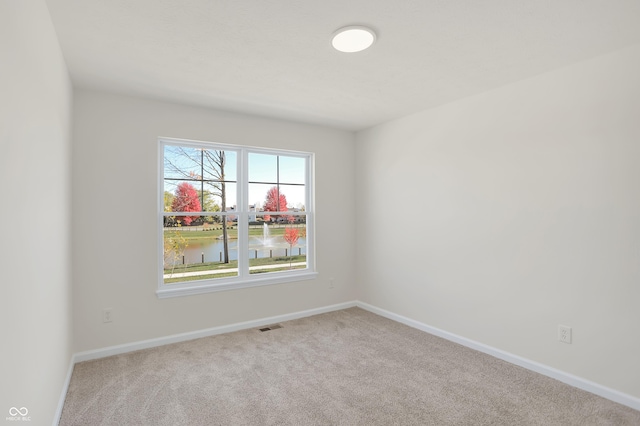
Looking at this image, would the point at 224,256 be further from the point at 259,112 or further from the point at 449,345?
the point at 449,345

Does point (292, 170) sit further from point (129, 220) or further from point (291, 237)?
point (129, 220)

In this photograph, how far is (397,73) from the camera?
9.23 feet

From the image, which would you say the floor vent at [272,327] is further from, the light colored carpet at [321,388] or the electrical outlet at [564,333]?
the electrical outlet at [564,333]

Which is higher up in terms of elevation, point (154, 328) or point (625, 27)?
point (625, 27)

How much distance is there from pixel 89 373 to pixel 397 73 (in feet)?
11.8

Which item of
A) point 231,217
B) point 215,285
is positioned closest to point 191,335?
point 215,285

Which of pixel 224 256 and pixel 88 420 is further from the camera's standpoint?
pixel 224 256

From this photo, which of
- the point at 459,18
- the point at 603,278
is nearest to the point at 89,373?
the point at 459,18

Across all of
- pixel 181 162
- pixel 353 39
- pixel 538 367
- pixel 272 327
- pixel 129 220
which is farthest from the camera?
pixel 272 327

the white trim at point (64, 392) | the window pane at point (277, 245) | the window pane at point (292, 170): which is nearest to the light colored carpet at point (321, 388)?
the white trim at point (64, 392)

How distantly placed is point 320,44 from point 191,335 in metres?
3.08

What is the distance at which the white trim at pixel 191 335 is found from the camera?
3113 mm

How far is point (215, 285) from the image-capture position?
376 cm

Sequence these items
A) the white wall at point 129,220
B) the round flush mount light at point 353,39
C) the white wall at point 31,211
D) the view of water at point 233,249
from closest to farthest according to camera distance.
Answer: the white wall at point 31,211, the round flush mount light at point 353,39, the white wall at point 129,220, the view of water at point 233,249
